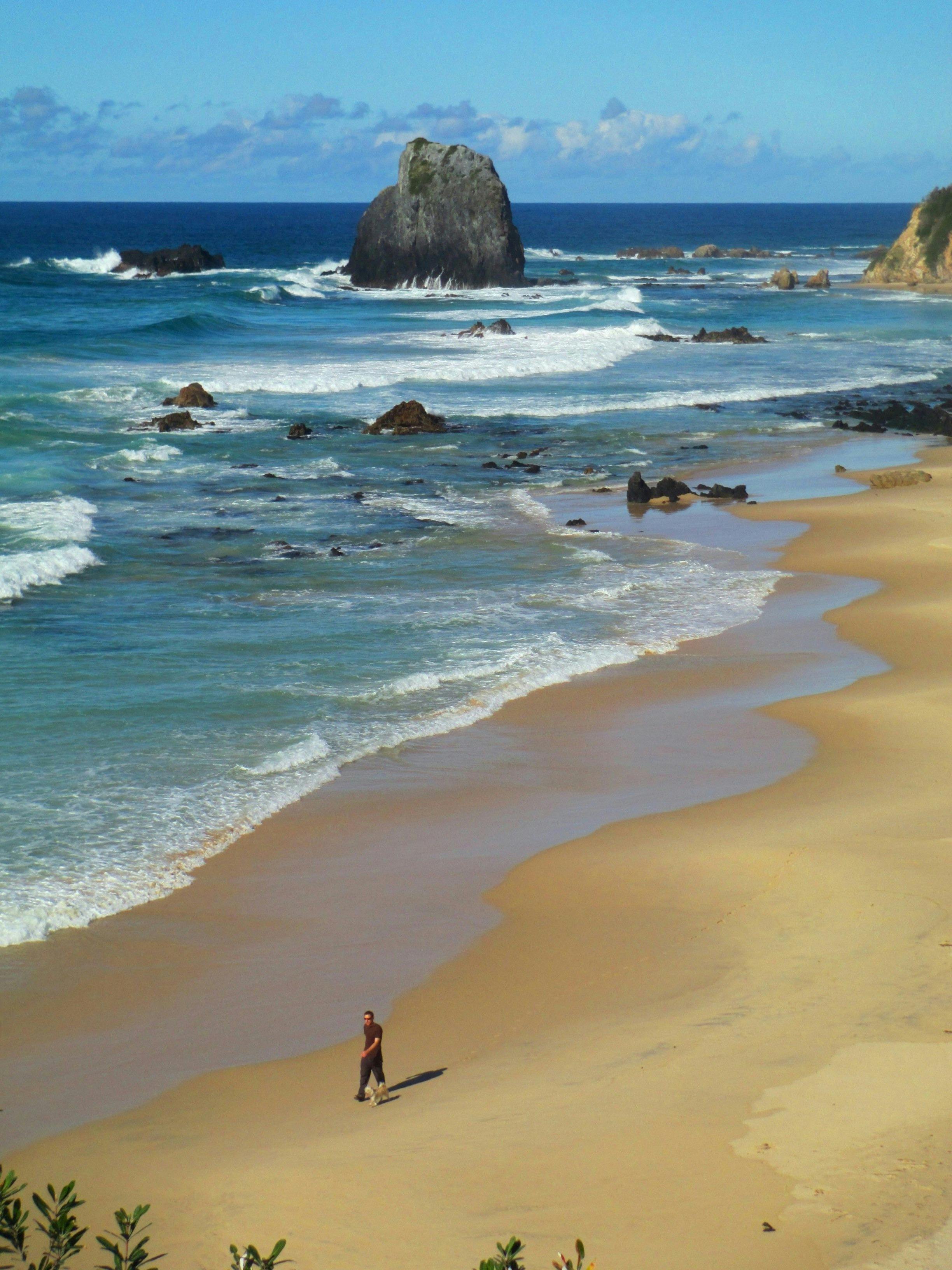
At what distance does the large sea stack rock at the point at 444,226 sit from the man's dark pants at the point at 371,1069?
2897 inches

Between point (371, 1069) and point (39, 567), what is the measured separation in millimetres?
14363

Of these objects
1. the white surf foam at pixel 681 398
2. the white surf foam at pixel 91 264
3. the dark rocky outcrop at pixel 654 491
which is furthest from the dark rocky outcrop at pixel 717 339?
the white surf foam at pixel 91 264

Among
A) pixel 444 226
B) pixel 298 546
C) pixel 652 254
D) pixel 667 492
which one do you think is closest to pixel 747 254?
pixel 652 254

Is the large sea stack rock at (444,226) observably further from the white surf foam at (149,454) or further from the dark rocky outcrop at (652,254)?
the white surf foam at (149,454)

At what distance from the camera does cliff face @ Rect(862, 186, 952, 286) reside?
8406 cm

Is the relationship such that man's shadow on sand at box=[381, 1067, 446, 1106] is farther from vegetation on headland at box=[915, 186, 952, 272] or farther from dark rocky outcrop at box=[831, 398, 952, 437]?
vegetation on headland at box=[915, 186, 952, 272]

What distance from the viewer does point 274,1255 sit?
453 centimetres

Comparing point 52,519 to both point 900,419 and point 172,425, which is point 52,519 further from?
point 900,419

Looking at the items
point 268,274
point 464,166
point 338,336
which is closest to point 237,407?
point 338,336

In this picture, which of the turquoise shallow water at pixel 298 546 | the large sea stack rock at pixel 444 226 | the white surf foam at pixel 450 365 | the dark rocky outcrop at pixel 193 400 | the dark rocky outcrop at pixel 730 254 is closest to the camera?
the turquoise shallow water at pixel 298 546

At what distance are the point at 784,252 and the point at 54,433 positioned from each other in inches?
4154

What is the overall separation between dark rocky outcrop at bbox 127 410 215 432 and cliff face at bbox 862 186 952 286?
209 ft

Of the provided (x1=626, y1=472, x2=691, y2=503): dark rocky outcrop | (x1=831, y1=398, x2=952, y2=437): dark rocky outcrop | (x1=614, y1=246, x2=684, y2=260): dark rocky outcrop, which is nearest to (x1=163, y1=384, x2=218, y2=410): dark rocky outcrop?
(x1=626, y1=472, x2=691, y2=503): dark rocky outcrop

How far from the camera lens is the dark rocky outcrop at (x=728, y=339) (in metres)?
53.3
